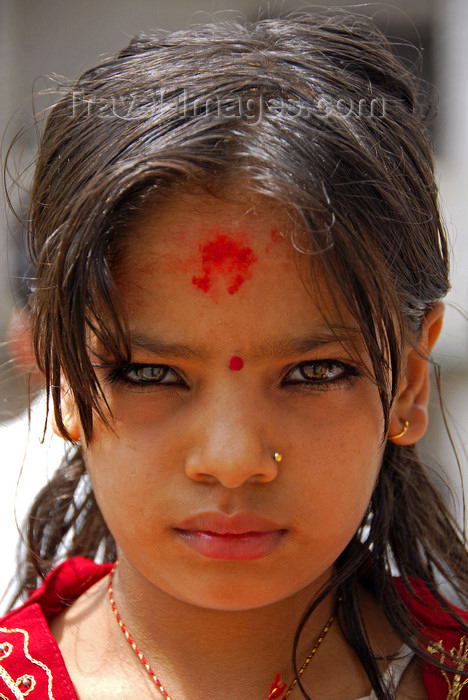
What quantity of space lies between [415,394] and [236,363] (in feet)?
1.36

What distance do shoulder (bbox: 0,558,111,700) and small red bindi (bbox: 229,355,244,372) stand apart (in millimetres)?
557

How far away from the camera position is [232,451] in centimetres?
108

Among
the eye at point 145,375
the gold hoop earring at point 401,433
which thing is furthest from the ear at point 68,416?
the gold hoop earring at point 401,433

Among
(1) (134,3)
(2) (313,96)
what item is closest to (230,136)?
(2) (313,96)

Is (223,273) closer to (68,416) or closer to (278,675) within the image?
(68,416)

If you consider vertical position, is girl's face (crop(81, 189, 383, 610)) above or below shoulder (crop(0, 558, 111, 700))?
above

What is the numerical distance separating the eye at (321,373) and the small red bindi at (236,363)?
0.27 ft

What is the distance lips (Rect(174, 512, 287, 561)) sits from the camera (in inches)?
44.5

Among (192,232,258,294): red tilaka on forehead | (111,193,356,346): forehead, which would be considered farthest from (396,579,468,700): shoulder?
(192,232,258,294): red tilaka on forehead

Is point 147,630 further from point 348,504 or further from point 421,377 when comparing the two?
point 421,377

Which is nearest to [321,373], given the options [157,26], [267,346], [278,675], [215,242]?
[267,346]

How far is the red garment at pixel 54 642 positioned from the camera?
4.23ft

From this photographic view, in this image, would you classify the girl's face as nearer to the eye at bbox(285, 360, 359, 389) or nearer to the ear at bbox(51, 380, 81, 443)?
the eye at bbox(285, 360, 359, 389)

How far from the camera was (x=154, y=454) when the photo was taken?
3.80 ft
